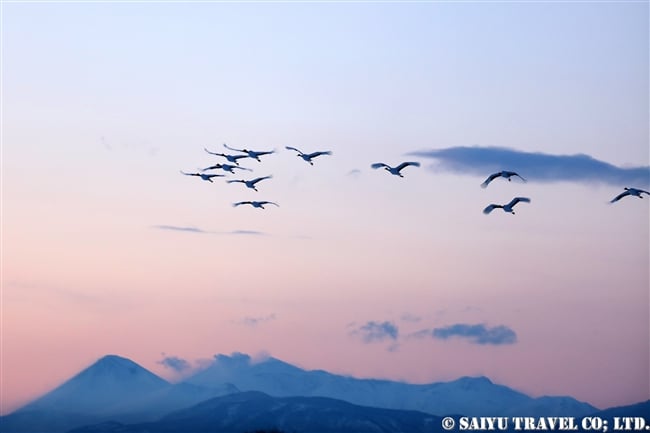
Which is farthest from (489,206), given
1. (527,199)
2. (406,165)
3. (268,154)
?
(268,154)

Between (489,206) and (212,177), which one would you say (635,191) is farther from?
(212,177)

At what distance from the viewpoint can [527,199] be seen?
456 feet

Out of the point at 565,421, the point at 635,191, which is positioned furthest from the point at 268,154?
the point at 565,421

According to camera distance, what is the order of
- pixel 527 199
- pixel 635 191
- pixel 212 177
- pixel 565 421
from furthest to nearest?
pixel 565 421 → pixel 212 177 → pixel 635 191 → pixel 527 199

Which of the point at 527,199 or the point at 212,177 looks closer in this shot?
the point at 527,199

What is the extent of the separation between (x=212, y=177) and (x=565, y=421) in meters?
59.1

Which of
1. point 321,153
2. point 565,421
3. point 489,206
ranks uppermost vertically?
point 321,153

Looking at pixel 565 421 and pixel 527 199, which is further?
pixel 565 421

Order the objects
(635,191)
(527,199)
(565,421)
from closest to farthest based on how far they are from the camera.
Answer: (527,199)
(635,191)
(565,421)

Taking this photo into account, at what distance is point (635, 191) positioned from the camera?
507 ft

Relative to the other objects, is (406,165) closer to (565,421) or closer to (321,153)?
(321,153)

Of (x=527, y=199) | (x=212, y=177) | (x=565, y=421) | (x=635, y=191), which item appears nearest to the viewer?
(x=527, y=199)

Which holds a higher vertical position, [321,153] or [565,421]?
[321,153]

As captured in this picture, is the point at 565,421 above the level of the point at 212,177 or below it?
below
